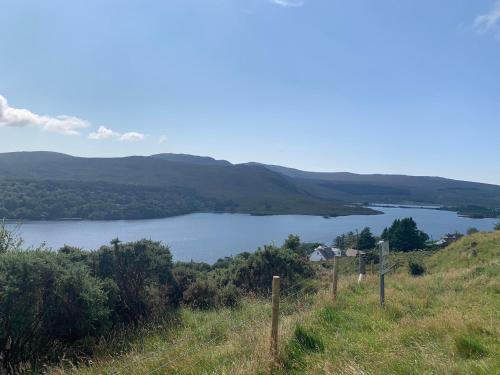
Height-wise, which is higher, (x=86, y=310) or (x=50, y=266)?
(x=50, y=266)

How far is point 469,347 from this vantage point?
4555 millimetres

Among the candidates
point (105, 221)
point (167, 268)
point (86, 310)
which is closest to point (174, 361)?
point (86, 310)

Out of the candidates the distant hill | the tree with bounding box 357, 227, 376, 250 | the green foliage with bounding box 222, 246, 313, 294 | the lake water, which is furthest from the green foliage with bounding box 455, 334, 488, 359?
the distant hill

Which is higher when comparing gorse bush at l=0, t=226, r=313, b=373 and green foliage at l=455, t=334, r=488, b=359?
green foliage at l=455, t=334, r=488, b=359

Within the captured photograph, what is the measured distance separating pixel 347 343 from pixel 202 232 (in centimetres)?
8123

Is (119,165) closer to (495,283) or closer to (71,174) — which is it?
(71,174)

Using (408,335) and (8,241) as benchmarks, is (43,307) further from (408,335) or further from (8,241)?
(408,335)

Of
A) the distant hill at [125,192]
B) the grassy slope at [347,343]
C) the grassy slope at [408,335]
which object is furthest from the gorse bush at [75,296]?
the distant hill at [125,192]

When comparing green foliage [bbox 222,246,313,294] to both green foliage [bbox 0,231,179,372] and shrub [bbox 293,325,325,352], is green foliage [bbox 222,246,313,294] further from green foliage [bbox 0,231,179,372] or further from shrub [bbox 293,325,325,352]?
shrub [bbox 293,325,325,352]

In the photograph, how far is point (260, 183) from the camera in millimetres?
199125

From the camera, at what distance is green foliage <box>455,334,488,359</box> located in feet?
14.4

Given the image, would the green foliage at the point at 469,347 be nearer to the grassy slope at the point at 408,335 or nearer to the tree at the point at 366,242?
the grassy slope at the point at 408,335

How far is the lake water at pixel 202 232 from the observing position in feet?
208

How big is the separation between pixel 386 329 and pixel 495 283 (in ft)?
14.1
